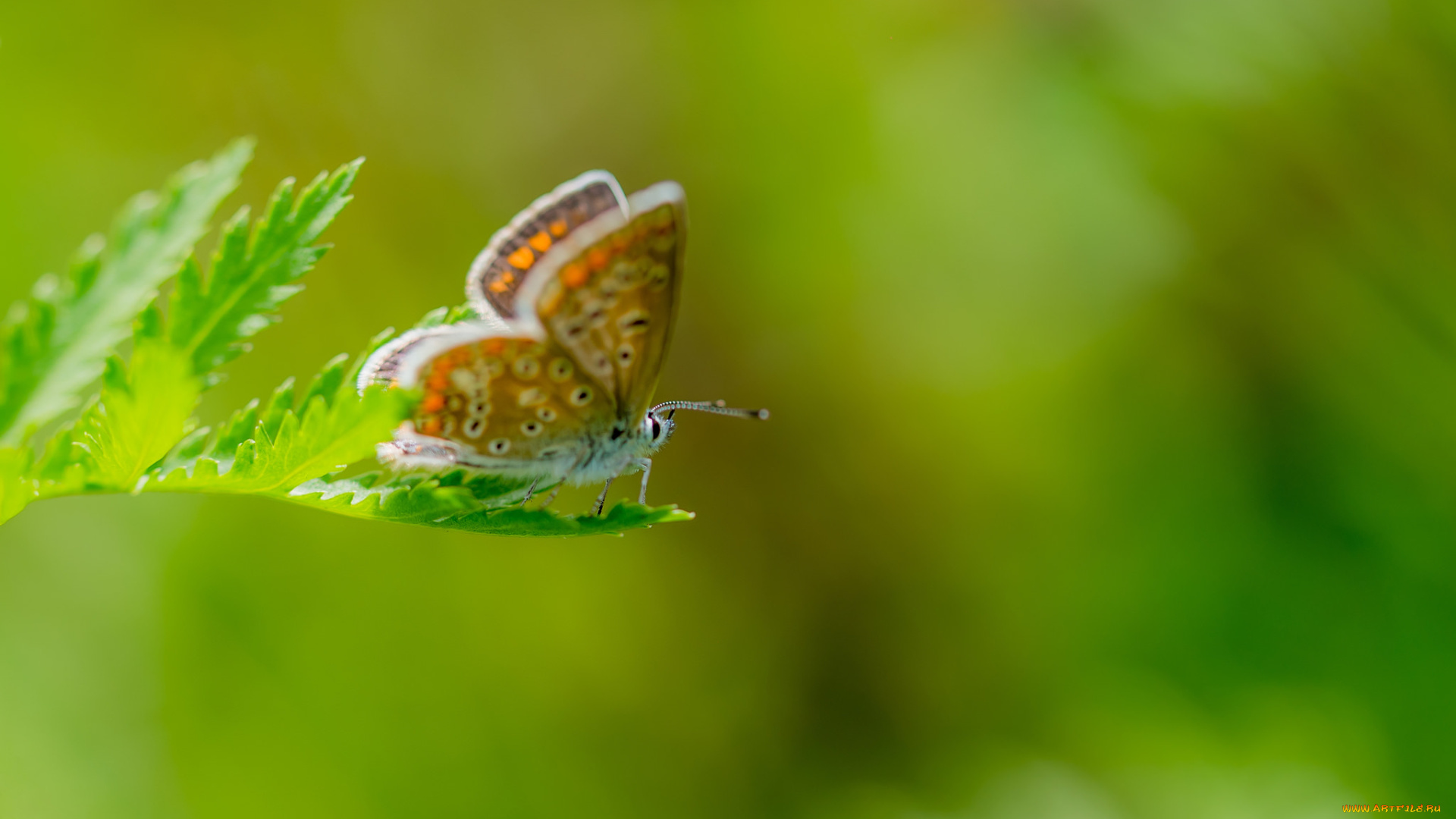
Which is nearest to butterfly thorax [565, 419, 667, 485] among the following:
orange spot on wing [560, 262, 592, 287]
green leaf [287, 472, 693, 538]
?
orange spot on wing [560, 262, 592, 287]

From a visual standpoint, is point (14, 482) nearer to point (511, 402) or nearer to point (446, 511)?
point (446, 511)

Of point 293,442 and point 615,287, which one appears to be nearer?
point 293,442

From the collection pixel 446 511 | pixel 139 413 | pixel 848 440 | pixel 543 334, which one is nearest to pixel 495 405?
pixel 543 334

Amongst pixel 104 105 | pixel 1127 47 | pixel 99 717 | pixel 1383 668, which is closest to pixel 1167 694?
pixel 1383 668

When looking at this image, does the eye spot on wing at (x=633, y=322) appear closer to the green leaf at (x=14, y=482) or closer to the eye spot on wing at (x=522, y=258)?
the eye spot on wing at (x=522, y=258)

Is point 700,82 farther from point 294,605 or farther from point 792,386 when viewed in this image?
point 294,605

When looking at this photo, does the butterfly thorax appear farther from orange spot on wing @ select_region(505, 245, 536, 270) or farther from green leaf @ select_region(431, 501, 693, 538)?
green leaf @ select_region(431, 501, 693, 538)
